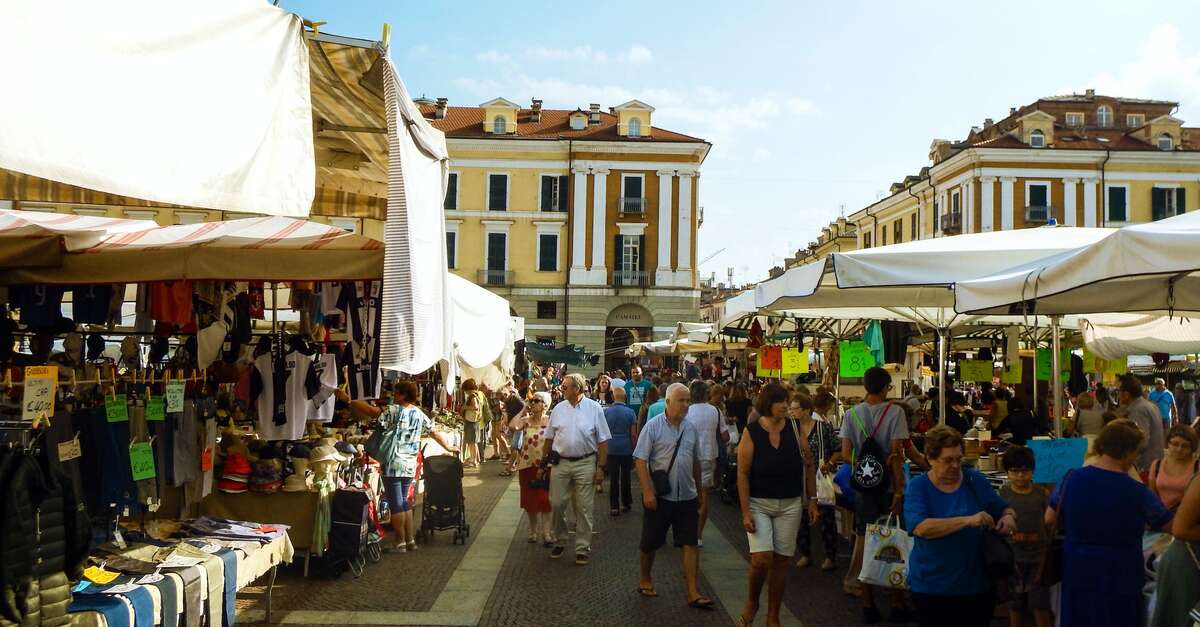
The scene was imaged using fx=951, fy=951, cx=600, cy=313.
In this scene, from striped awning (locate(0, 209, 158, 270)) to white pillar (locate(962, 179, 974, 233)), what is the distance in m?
44.8

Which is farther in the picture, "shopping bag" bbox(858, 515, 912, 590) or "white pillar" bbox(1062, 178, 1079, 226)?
"white pillar" bbox(1062, 178, 1079, 226)

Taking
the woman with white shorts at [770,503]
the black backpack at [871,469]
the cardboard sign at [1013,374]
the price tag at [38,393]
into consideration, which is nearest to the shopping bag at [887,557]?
the woman with white shorts at [770,503]

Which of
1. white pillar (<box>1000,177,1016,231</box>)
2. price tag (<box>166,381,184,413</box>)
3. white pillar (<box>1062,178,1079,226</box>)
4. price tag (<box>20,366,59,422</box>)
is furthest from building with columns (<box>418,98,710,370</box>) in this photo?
price tag (<box>20,366,59,422</box>)

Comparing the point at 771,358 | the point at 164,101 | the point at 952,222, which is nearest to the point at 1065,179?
the point at 952,222

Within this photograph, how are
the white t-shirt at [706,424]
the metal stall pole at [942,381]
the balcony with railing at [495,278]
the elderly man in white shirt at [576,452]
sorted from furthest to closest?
the balcony with railing at [495,278]
the metal stall pole at [942,381]
the elderly man in white shirt at [576,452]
the white t-shirt at [706,424]

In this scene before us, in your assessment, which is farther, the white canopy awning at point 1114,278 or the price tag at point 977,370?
the price tag at point 977,370

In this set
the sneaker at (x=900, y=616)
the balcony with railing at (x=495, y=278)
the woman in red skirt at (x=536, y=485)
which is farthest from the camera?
the balcony with railing at (x=495, y=278)

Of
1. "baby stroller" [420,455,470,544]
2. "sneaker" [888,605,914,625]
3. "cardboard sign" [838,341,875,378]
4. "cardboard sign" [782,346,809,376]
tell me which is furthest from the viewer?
"cardboard sign" [782,346,809,376]

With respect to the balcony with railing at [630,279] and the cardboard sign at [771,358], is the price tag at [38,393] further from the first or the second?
the balcony with railing at [630,279]

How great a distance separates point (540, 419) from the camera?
10.8 meters

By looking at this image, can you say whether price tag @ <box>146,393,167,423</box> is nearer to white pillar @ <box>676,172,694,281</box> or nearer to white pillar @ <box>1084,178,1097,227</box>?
white pillar @ <box>676,172,694,281</box>

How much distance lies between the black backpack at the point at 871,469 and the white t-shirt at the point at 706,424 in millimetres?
1315

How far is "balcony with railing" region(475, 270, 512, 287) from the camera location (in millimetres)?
46500

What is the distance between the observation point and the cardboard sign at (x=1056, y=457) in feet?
20.0
